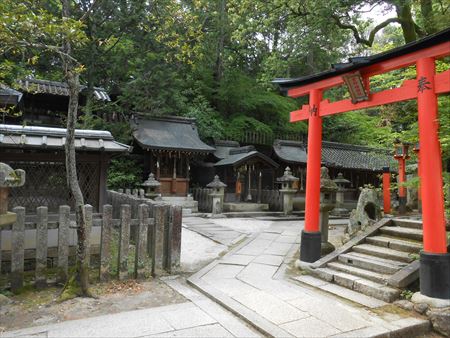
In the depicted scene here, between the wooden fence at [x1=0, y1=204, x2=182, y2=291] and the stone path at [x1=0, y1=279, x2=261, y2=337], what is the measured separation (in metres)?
1.41

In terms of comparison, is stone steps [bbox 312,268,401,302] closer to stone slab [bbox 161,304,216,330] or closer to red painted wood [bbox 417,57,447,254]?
red painted wood [bbox 417,57,447,254]

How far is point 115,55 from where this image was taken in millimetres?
17797

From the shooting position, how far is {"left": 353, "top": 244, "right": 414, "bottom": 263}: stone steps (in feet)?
19.6

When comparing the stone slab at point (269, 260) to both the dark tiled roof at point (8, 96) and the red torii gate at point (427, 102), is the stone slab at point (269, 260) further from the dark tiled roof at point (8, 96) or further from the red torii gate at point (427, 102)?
the dark tiled roof at point (8, 96)

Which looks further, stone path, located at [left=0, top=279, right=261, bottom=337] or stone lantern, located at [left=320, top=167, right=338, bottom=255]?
stone lantern, located at [left=320, top=167, right=338, bottom=255]

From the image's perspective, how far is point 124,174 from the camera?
18.0 m

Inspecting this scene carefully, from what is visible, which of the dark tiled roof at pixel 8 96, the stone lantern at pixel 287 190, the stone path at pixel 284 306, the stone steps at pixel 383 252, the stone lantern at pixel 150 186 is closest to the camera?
the stone path at pixel 284 306

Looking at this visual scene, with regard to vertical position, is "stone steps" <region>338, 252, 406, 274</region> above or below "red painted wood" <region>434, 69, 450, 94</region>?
below

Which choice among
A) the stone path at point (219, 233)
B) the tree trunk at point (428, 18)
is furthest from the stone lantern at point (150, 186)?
the tree trunk at point (428, 18)

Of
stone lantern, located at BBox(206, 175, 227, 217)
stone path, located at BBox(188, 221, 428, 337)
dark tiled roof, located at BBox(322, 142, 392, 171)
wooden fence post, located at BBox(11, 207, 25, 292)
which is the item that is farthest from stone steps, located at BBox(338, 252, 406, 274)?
dark tiled roof, located at BBox(322, 142, 392, 171)

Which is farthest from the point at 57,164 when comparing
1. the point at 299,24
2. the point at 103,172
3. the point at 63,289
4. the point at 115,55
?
the point at 115,55

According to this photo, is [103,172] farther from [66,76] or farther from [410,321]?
[410,321]

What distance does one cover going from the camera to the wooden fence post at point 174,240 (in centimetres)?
622

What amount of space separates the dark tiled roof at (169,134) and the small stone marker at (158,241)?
39.2ft
